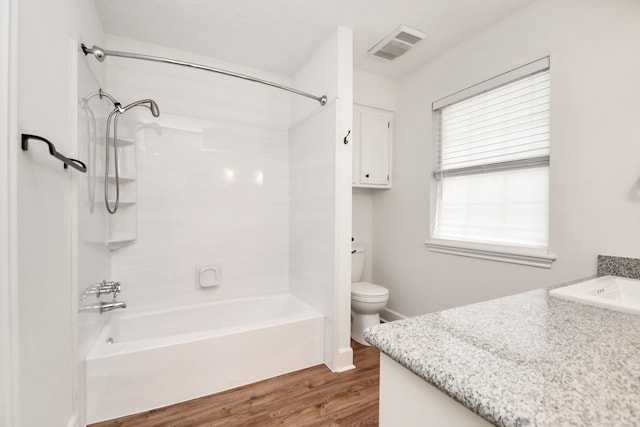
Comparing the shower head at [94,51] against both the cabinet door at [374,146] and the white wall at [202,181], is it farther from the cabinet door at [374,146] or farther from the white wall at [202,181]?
the cabinet door at [374,146]

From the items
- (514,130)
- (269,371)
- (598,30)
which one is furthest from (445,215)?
(269,371)

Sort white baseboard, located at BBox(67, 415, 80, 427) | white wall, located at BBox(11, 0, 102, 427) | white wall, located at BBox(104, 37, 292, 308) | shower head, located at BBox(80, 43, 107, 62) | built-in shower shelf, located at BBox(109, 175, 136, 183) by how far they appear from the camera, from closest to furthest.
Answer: white wall, located at BBox(11, 0, 102, 427) < white baseboard, located at BBox(67, 415, 80, 427) < shower head, located at BBox(80, 43, 107, 62) < built-in shower shelf, located at BBox(109, 175, 136, 183) < white wall, located at BBox(104, 37, 292, 308)

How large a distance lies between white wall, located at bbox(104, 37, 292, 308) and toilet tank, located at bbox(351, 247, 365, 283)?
66 centimetres

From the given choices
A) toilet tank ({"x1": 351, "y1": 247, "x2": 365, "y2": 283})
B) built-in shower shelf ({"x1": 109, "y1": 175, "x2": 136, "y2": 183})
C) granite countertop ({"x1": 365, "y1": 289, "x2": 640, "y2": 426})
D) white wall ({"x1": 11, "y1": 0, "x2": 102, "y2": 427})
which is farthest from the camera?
toilet tank ({"x1": 351, "y1": 247, "x2": 365, "y2": 283})

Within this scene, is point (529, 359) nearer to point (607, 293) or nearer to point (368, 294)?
point (607, 293)

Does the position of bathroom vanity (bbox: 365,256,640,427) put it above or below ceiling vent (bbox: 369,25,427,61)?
below

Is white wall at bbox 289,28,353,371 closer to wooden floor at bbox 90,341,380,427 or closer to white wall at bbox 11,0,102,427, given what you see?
wooden floor at bbox 90,341,380,427

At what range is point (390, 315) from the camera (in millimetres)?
2795

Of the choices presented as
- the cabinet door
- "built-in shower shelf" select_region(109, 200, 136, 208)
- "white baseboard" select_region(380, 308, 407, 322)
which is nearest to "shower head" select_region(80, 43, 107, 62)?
"built-in shower shelf" select_region(109, 200, 136, 208)

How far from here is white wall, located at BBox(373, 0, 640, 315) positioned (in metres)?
1.38

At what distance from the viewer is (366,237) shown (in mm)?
3000

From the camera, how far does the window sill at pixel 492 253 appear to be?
169 centimetres

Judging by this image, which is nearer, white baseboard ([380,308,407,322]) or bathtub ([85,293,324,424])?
bathtub ([85,293,324,424])

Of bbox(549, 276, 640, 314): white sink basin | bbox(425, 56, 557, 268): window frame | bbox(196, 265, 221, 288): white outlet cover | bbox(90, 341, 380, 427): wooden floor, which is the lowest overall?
bbox(90, 341, 380, 427): wooden floor
